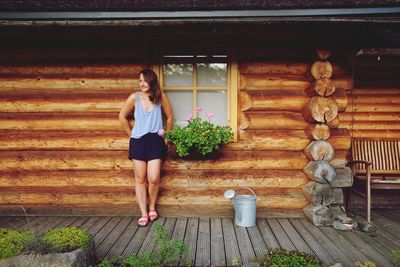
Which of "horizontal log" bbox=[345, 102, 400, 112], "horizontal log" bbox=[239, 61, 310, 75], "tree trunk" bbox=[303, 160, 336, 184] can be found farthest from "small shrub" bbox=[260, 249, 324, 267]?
"horizontal log" bbox=[345, 102, 400, 112]

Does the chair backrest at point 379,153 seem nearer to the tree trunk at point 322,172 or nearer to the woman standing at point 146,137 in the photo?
the tree trunk at point 322,172

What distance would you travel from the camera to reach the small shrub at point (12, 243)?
2.73m

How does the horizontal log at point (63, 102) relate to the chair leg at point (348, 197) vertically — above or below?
above

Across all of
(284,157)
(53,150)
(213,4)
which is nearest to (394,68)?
(284,157)

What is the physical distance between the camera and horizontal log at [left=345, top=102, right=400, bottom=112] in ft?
19.6

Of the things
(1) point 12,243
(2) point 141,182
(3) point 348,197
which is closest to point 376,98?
(3) point 348,197

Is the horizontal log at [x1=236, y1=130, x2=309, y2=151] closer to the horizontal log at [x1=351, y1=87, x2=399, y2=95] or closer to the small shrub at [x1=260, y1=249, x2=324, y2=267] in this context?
the small shrub at [x1=260, y1=249, x2=324, y2=267]

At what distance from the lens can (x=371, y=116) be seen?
604 centimetres

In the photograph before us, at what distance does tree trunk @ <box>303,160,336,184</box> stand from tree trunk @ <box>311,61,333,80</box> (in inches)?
46.4

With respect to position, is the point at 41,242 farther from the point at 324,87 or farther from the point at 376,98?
the point at 376,98

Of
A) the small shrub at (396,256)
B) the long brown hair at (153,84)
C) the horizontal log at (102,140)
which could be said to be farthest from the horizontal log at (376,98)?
the long brown hair at (153,84)

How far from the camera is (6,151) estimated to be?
4.68 metres

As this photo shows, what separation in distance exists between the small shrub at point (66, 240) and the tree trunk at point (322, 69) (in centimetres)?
347

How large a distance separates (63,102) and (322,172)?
383 centimetres
